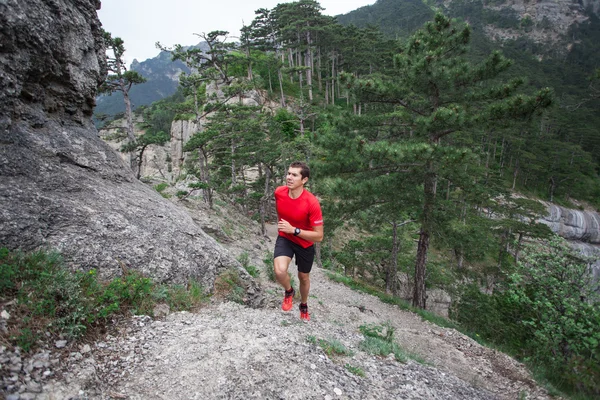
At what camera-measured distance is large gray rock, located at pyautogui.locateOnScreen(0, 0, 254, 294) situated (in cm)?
388

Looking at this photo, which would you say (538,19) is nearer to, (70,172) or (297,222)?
(297,222)

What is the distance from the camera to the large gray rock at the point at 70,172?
12.7 ft

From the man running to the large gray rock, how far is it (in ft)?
5.87

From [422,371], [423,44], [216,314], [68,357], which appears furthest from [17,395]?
[423,44]

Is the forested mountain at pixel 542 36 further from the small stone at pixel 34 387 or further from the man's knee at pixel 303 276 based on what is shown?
the small stone at pixel 34 387

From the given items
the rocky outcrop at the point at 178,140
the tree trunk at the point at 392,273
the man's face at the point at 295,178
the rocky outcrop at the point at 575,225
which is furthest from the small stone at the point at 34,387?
the rocky outcrop at the point at 575,225

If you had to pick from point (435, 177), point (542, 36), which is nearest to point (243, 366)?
point (435, 177)

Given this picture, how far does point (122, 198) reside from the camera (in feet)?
17.1

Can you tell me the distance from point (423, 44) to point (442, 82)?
5.45ft

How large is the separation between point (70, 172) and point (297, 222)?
12.7 ft

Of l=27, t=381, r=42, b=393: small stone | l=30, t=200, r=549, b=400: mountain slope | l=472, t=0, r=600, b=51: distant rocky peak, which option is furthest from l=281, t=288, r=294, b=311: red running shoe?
l=472, t=0, r=600, b=51: distant rocky peak

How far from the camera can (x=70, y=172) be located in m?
4.75

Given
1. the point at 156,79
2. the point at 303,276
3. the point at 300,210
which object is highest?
the point at 156,79

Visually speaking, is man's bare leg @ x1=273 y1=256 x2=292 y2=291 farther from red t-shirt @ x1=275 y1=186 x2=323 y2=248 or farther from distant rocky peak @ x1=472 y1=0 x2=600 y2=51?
distant rocky peak @ x1=472 y1=0 x2=600 y2=51
